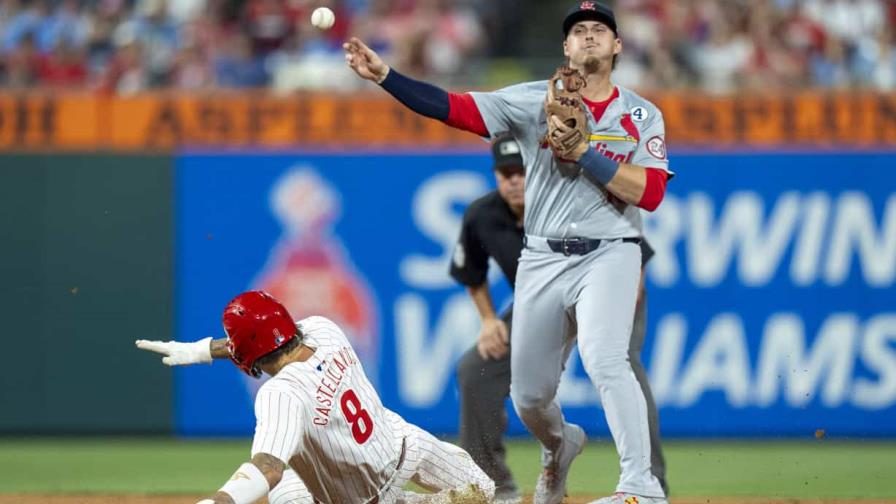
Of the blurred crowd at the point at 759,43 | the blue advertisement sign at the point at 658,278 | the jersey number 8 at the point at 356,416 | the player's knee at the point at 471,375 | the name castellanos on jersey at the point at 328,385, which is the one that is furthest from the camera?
the blurred crowd at the point at 759,43

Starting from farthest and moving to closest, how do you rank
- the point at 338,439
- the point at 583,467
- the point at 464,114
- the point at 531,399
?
the point at 583,467
the point at 531,399
the point at 464,114
the point at 338,439

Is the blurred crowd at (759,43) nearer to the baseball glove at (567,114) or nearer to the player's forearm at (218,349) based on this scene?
the baseball glove at (567,114)

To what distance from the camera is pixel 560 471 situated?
6.45 meters

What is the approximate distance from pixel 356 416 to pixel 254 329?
507 mm

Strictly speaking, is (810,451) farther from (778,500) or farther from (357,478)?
(357,478)

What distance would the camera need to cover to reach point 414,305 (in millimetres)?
10266

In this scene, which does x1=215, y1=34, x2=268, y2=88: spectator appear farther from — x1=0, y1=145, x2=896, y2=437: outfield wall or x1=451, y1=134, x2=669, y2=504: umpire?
x1=451, y1=134, x2=669, y2=504: umpire

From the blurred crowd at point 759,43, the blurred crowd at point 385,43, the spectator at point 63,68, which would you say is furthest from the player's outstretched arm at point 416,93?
the spectator at point 63,68

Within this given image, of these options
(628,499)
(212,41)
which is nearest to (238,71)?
(212,41)

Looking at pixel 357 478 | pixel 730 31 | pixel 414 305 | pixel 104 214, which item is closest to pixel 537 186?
pixel 357 478

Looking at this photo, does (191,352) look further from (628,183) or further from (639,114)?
(639,114)

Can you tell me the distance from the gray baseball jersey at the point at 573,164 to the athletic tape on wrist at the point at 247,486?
187 cm

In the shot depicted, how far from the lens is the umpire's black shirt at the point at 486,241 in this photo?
726 centimetres

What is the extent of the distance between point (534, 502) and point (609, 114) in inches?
76.7
